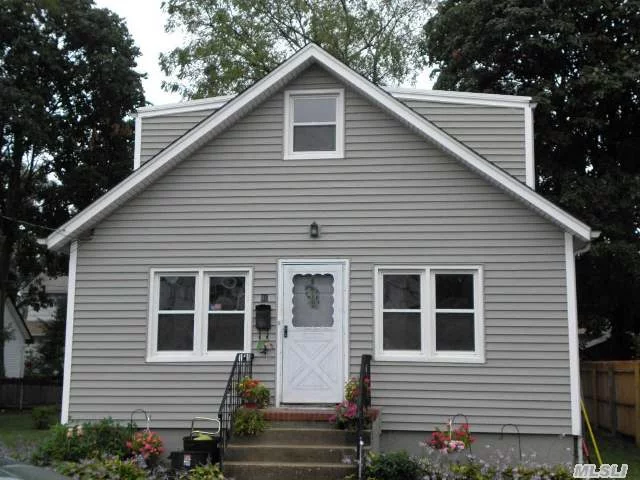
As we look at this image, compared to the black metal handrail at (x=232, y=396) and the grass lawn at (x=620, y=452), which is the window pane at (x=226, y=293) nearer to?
the black metal handrail at (x=232, y=396)

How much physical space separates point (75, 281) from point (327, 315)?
405cm

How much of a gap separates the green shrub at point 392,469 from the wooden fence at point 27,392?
21444 mm

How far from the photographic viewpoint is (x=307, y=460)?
1027cm

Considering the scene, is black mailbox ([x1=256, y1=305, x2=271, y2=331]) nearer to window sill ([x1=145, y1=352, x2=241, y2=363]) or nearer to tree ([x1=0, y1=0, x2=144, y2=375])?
window sill ([x1=145, y1=352, x2=241, y2=363])

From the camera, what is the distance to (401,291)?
39.5ft

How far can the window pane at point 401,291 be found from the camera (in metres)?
12.0

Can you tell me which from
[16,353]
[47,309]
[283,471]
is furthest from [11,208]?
[47,309]

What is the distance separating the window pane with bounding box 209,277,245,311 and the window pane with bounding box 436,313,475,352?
3.10 metres

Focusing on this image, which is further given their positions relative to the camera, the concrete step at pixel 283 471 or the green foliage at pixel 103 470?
the concrete step at pixel 283 471

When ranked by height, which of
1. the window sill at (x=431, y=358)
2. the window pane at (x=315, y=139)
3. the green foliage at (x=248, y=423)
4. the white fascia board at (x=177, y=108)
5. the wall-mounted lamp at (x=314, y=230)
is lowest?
the green foliage at (x=248, y=423)

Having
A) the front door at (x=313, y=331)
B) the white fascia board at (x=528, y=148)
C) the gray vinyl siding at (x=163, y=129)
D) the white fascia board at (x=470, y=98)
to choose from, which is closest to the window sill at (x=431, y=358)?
the front door at (x=313, y=331)

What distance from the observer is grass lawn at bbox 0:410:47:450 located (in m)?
15.0

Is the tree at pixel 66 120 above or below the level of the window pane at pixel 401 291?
above

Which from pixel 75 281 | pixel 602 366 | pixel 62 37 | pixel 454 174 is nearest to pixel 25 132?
pixel 62 37
